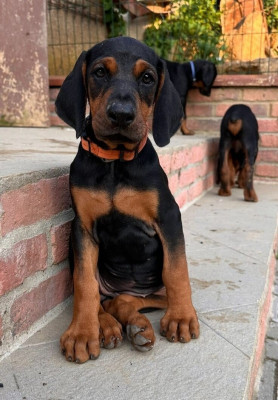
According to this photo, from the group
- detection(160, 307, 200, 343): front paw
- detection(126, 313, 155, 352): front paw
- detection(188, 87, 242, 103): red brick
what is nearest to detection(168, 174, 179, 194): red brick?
detection(160, 307, 200, 343): front paw

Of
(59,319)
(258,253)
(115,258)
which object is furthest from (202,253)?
(59,319)

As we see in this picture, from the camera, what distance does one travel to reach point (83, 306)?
179 cm

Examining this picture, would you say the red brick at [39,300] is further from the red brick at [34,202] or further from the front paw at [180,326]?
the front paw at [180,326]

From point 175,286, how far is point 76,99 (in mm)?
914

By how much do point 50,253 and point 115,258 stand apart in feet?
0.99

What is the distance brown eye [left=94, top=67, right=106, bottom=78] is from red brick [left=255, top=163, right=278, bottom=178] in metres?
4.12

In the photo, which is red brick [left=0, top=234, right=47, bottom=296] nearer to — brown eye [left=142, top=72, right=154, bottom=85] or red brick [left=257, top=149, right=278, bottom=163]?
brown eye [left=142, top=72, right=154, bottom=85]

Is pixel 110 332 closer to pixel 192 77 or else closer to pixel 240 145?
pixel 240 145

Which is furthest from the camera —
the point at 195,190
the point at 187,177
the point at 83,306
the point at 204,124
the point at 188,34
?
the point at 188,34

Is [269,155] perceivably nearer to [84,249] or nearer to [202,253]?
[202,253]

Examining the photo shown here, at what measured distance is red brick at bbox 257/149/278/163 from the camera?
554cm

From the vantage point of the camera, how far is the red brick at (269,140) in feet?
18.0

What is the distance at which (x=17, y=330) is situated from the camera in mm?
1818

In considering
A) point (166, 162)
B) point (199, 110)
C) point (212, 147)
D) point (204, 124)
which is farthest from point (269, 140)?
point (166, 162)
